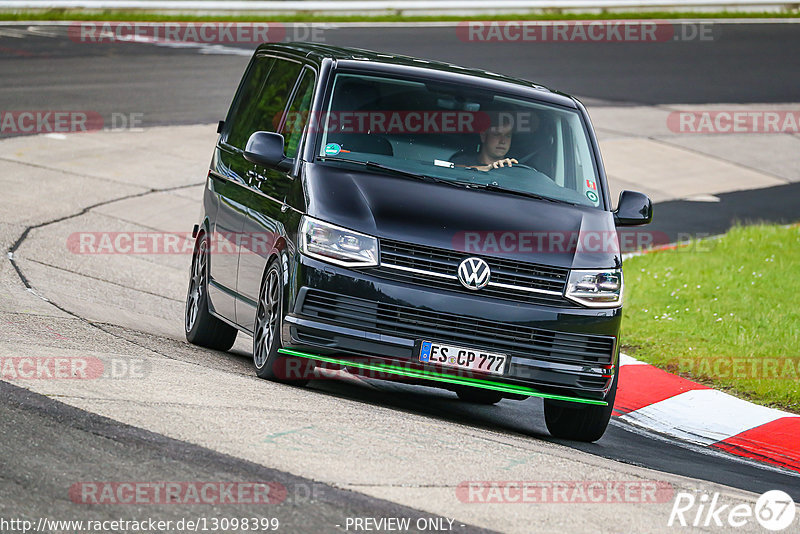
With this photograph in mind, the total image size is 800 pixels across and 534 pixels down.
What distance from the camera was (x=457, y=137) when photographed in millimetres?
8047

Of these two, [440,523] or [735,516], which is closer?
[440,523]

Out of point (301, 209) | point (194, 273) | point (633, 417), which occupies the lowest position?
point (633, 417)

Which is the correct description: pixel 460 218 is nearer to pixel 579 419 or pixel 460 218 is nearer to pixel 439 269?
pixel 439 269

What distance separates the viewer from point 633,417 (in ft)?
30.1

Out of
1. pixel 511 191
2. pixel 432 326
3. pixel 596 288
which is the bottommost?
pixel 432 326

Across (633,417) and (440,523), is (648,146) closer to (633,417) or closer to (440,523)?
(633,417)

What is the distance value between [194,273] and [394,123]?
8.08ft

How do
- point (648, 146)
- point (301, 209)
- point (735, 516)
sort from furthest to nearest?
point (648, 146) < point (301, 209) < point (735, 516)

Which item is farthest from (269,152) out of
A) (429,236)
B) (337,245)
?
(429,236)

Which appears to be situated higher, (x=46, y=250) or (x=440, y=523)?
(x=440, y=523)

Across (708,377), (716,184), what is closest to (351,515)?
(708,377)

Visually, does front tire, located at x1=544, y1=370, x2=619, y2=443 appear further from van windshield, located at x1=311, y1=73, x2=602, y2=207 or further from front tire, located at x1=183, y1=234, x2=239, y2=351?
front tire, located at x1=183, y1=234, x2=239, y2=351

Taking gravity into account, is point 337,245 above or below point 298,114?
below

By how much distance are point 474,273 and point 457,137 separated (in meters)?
1.30
